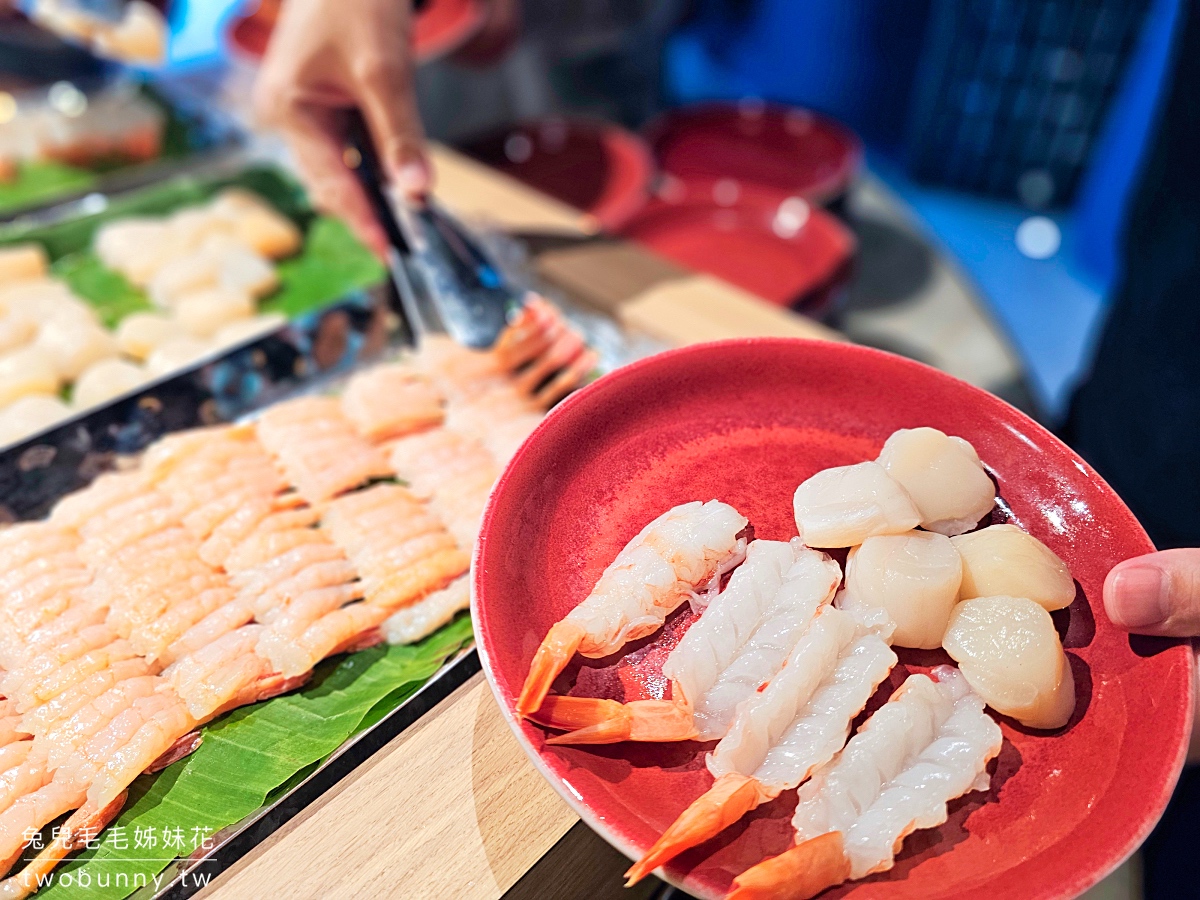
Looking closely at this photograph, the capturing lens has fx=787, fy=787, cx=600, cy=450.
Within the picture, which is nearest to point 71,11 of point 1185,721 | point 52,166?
point 52,166

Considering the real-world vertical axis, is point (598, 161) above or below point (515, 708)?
above

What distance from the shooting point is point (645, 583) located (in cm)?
109

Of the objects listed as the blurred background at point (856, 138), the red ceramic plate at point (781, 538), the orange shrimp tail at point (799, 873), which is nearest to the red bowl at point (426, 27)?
the blurred background at point (856, 138)

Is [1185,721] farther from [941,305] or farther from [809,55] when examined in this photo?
[809,55]

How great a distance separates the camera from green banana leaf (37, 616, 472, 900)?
1108mm

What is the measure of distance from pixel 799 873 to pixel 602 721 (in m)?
0.26

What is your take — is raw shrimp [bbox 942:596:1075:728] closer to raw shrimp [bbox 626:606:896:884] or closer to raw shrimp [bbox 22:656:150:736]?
raw shrimp [bbox 626:606:896:884]

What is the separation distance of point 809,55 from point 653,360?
14.9 ft

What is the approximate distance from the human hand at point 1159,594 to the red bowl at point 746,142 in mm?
2765

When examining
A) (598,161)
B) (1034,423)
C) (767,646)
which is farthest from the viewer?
(598,161)

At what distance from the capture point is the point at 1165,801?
873mm

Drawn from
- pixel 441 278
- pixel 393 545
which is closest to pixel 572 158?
pixel 441 278

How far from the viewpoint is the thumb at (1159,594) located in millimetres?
974

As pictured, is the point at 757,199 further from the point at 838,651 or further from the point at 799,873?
the point at 799,873
